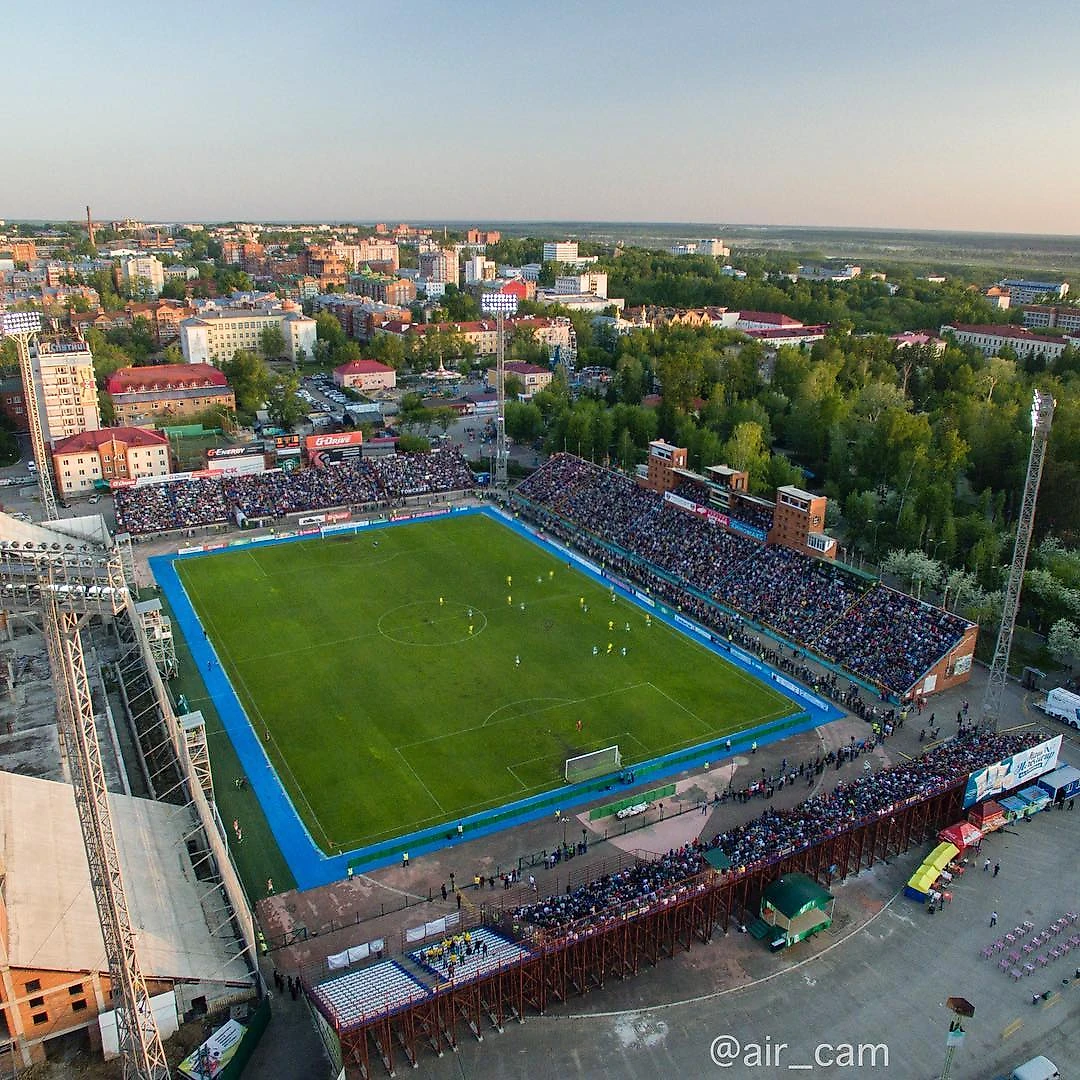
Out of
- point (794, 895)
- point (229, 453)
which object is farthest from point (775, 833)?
point (229, 453)

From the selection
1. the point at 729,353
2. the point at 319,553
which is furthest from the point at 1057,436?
the point at 319,553

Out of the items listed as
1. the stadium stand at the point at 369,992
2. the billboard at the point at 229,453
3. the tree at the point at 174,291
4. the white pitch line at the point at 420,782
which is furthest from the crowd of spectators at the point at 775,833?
the tree at the point at 174,291

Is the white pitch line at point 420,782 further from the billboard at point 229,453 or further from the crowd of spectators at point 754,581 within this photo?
the billboard at point 229,453

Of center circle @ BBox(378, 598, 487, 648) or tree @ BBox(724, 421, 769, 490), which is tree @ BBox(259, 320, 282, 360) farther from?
center circle @ BBox(378, 598, 487, 648)

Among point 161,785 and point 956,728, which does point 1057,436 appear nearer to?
point 956,728

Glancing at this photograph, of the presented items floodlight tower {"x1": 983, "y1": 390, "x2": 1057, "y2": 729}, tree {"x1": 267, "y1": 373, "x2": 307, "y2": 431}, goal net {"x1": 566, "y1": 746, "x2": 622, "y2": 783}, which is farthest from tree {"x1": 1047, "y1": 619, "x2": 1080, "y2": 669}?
tree {"x1": 267, "y1": 373, "x2": 307, "y2": 431}

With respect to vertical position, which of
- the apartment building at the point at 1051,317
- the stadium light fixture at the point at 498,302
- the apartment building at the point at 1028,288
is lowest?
the apartment building at the point at 1051,317

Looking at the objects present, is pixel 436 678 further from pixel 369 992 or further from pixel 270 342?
pixel 270 342
